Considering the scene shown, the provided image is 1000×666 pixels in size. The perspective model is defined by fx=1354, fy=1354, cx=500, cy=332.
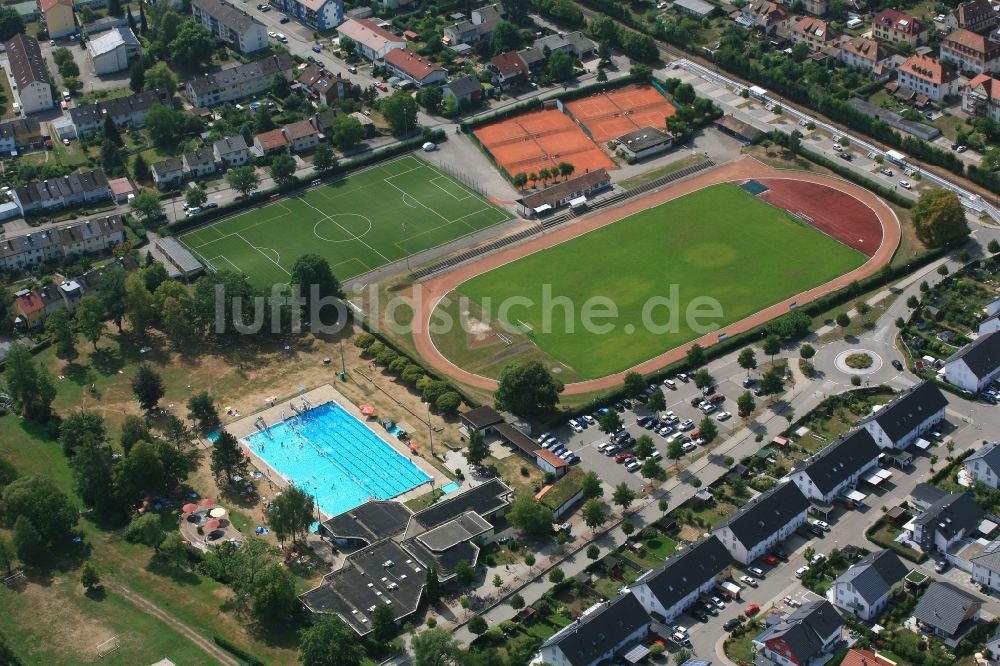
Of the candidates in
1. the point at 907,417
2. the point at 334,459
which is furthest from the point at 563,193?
the point at 907,417

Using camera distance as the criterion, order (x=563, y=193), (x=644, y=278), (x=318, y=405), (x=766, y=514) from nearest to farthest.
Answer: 1. (x=766, y=514)
2. (x=318, y=405)
3. (x=644, y=278)
4. (x=563, y=193)

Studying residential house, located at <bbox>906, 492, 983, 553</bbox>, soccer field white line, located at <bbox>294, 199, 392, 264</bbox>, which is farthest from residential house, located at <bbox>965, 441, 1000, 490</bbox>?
soccer field white line, located at <bbox>294, 199, 392, 264</bbox>

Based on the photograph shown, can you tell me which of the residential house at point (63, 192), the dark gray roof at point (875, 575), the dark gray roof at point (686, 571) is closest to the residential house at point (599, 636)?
the dark gray roof at point (686, 571)

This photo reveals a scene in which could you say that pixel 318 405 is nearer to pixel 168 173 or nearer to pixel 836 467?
pixel 168 173

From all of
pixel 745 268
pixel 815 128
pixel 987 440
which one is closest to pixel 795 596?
pixel 987 440

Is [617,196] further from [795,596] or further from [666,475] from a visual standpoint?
Result: [795,596]

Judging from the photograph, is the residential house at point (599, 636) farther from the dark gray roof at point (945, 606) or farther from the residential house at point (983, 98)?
the residential house at point (983, 98)
